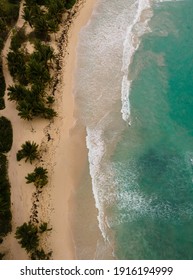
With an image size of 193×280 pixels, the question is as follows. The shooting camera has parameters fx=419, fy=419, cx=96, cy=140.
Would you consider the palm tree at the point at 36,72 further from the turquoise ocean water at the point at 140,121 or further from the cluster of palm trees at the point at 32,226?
the cluster of palm trees at the point at 32,226

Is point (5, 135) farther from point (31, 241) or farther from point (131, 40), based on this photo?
point (131, 40)

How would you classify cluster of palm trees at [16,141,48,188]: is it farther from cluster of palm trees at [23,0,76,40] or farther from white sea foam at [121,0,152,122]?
cluster of palm trees at [23,0,76,40]

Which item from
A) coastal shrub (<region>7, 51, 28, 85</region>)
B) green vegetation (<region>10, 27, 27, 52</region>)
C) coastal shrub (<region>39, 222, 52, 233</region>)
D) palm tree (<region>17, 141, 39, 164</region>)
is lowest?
coastal shrub (<region>39, 222, 52, 233</region>)

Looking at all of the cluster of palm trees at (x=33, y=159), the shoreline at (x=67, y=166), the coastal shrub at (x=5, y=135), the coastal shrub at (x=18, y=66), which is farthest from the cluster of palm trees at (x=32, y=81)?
the cluster of palm trees at (x=33, y=159)

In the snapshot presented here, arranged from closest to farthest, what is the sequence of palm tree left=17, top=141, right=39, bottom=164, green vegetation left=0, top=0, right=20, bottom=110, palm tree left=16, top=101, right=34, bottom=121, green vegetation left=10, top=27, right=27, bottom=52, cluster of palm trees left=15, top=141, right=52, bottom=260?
1. cluster of palm trees left=15, top=141, right=52, bottom=260
2. palm tree left=17, top=141, right=39, bottom=164
3. palm tree left=16, top=101, right=34, bottom=121
4. green vegetation left=10, top=27, right=27, bottom=52
5. green vegetation left=0, top=0, right=20, bottom=110

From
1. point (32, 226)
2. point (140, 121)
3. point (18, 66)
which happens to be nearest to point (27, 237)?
point (32, 226)

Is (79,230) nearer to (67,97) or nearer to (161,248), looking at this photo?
(161,248)

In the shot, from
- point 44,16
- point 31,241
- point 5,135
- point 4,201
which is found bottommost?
point 31,241

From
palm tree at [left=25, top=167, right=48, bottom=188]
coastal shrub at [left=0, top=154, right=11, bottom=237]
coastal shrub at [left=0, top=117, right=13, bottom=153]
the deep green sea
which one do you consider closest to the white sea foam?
the deep green sea
